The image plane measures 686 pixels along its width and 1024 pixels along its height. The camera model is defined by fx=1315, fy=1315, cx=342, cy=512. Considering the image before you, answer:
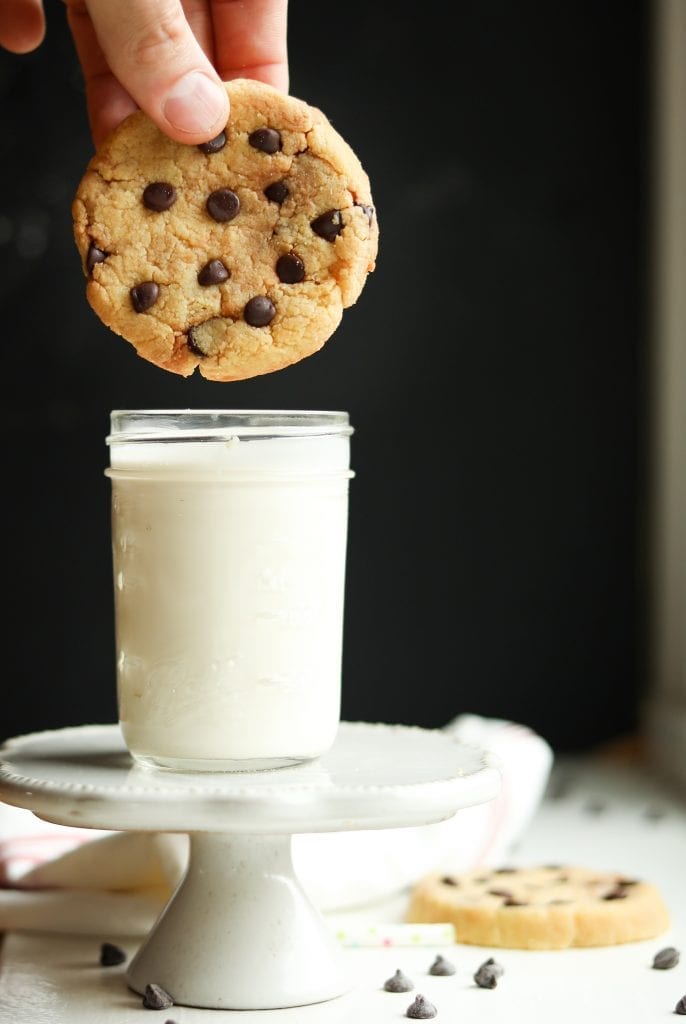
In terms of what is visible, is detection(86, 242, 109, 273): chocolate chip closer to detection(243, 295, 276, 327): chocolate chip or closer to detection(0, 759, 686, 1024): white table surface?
detection(243, 295, 276, 327): chocolate chip

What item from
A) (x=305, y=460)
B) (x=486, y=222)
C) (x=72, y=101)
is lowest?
(x=305, y=460)

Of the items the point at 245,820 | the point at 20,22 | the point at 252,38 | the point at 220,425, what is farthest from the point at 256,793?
the point at 20,22

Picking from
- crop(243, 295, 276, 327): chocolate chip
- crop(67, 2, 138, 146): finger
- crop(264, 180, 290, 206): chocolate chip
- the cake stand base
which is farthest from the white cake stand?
crop(67, 2, 138, 146): finger

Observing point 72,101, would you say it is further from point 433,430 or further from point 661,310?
point 661,310

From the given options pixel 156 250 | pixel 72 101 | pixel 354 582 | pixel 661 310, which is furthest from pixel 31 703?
pixel 156 250

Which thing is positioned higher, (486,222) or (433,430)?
(486,222)
